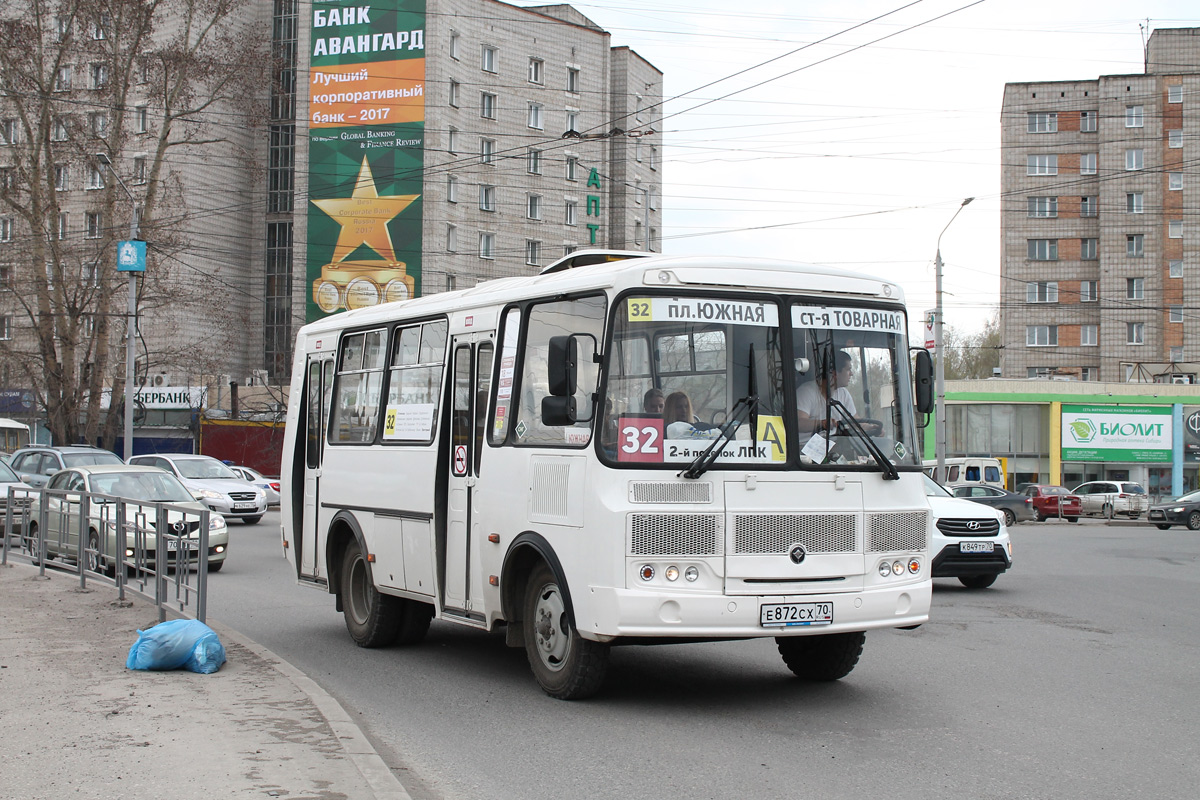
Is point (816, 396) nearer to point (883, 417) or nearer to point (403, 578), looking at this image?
point (883, 417)

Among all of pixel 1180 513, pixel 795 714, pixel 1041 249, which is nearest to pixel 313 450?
pixel 795 714

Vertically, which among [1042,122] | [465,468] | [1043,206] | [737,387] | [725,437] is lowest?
[465,468]

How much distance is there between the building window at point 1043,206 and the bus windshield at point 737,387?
65382 millimetres

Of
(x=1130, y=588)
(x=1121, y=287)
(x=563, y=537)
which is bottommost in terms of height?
(x=1130, y=588)

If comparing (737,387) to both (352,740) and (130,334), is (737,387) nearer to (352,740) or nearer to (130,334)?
(352,740)

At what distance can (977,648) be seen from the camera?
11.2 meters

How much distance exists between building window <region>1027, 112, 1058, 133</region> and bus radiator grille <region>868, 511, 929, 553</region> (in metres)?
66.1

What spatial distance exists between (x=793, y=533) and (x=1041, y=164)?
6666 cm

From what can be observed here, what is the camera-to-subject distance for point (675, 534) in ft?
25.0

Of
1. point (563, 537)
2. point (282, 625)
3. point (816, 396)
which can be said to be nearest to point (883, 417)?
point (816, 396)

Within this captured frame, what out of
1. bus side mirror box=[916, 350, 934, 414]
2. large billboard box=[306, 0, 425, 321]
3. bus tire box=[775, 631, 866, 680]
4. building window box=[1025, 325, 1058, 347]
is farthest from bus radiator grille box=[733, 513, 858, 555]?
building window box=[1025, 325, 1058, 347]

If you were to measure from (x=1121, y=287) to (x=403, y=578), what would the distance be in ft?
210

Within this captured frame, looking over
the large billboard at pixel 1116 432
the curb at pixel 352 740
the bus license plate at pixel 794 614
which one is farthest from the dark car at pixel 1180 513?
the curb at pixel 352 740

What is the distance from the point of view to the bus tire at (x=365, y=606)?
10.9m
